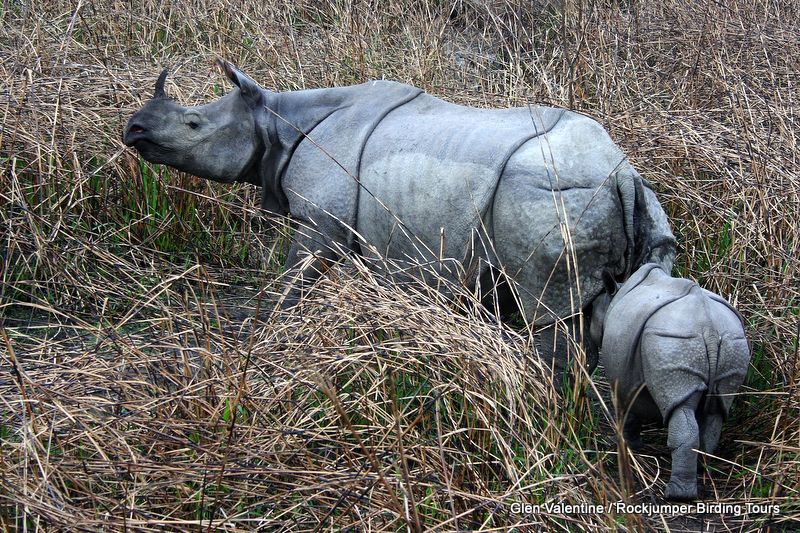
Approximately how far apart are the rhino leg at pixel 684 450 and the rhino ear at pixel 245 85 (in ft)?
8.16

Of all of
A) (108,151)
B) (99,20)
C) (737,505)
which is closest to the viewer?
(737,505)

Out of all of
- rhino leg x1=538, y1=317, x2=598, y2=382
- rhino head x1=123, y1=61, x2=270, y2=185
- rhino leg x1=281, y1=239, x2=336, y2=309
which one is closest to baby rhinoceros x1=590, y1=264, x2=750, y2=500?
rhino leg x1=538, y1=317, x2=598, y2=382

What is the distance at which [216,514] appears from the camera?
3.00 metres

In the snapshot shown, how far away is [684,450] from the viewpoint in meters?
3.38

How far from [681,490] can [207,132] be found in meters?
2.70

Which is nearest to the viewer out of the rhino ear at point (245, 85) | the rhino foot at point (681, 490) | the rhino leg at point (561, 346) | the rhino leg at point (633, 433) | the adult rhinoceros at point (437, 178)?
the rhino foot at point (681, 490)

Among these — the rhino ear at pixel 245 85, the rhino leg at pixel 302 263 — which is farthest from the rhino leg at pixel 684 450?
the rhino ear at pixel 245 85

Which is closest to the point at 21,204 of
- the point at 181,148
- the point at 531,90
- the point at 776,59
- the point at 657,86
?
the point at 181,148

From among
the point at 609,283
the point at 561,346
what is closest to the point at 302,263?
the point at 561,346

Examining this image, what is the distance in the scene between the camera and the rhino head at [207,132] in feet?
15.2

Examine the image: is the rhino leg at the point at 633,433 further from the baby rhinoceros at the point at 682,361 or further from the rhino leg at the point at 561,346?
the rhino leg at the point at 561,346

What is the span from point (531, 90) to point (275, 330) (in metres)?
3.19

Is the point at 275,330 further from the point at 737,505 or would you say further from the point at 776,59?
the point at 776,59

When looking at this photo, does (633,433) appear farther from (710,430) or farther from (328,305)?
(328,305)
